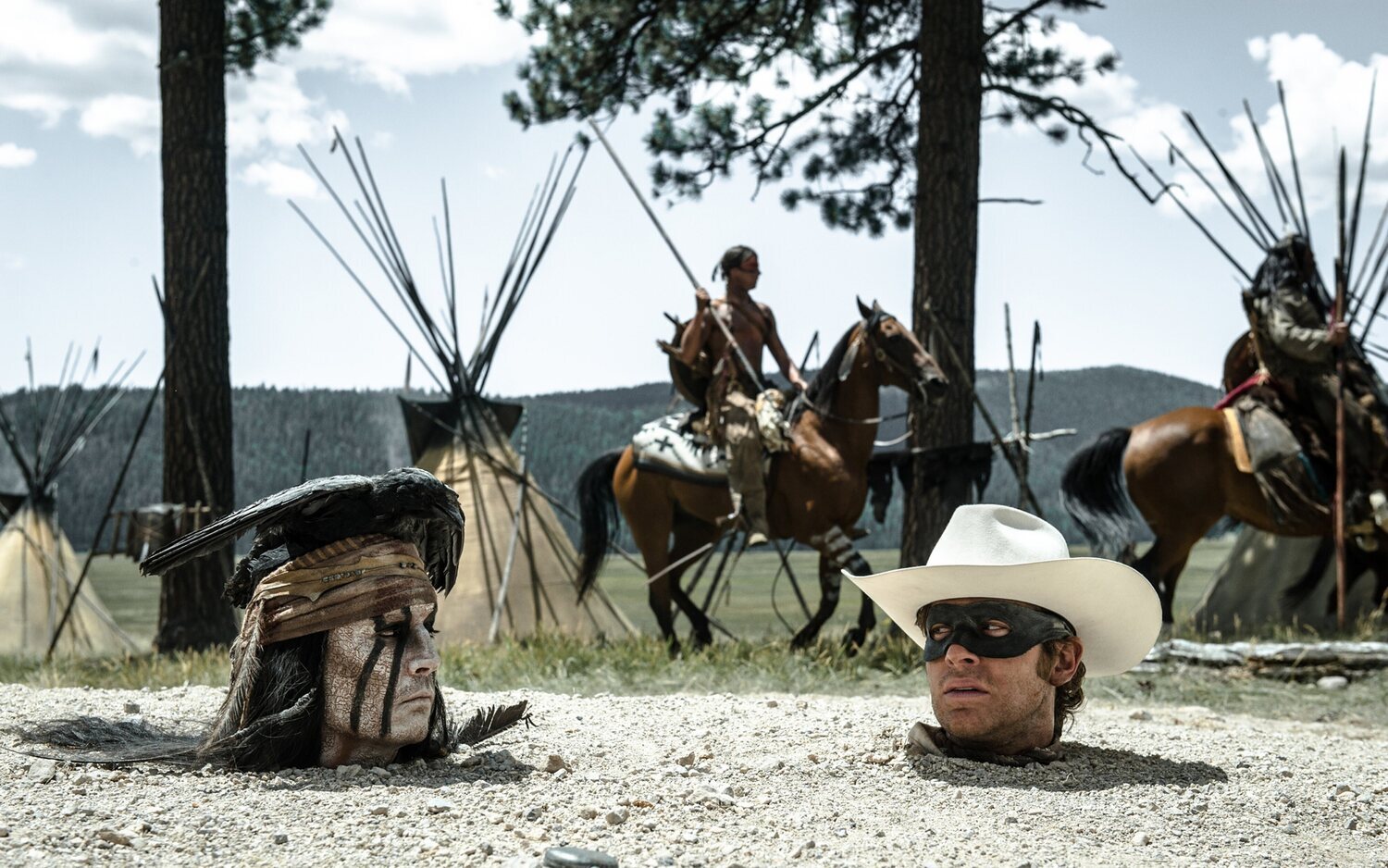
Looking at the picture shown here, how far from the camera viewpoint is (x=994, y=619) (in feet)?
10.6

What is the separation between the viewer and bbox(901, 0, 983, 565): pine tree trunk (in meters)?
6.98

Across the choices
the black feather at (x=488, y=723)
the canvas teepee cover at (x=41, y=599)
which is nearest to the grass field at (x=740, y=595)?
the canvas teepee cover at (x=41, y=599)

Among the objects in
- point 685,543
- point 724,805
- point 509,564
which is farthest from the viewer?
point 509,564

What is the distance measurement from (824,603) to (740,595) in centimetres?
420

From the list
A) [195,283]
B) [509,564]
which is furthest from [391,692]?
[195,283]

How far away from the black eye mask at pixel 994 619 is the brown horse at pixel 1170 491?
4210 mm

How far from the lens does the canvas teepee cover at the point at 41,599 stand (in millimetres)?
7391

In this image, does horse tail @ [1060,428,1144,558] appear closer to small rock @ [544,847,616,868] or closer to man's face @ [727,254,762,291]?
man's face @ [727,254,762,291]

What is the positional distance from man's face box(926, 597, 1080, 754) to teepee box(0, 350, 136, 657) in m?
5.48

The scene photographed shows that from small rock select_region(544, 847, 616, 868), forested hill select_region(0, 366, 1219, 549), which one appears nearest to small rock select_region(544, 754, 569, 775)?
small rock select_region(544, 847, 616, 868)

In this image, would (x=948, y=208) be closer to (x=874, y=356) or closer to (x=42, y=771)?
(x=874, y=356)

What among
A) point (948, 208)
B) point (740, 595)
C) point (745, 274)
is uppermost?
point (948, 208)

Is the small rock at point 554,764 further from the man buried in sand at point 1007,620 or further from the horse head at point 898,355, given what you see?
the horse head at point 898,355

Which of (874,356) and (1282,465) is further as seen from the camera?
(1282,465)
